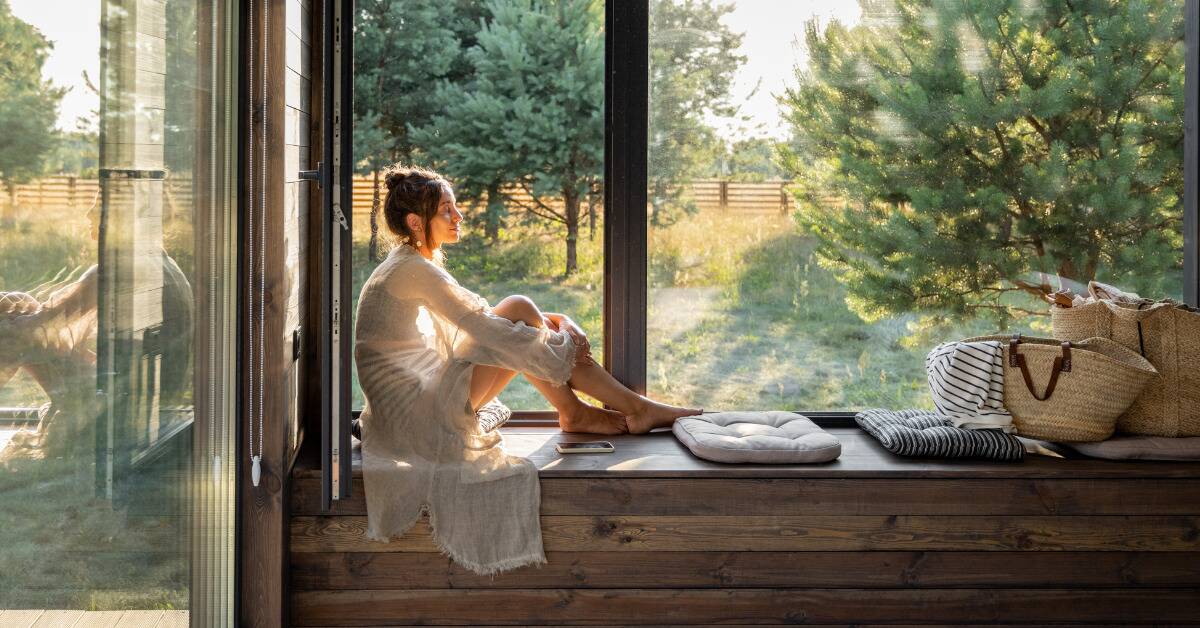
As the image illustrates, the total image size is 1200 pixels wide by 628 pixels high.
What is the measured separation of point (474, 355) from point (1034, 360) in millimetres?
1561

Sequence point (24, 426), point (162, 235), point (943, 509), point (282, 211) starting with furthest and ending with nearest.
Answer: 1. point (943, 509)
2. point (282, 211)
3. point (162, 235)
4. point (24, 426)

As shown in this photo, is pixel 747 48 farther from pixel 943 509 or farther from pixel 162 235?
pixel 162 235

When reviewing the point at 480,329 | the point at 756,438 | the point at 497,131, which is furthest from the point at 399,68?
the point at 756,438

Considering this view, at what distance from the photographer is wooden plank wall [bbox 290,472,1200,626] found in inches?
120

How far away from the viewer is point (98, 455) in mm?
1958

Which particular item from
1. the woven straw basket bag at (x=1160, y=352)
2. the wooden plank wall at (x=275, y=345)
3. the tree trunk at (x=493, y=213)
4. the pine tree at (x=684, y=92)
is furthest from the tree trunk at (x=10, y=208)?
the woven straw basket bag at (x=1160, y=352)

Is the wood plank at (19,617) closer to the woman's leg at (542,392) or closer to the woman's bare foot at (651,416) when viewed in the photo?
the woman's leg at (542,392)

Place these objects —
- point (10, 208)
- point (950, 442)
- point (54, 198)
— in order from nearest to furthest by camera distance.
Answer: point (10, 208)
point (54, 198)
point (950, 442)

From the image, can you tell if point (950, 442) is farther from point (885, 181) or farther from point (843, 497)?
point (885, 181)

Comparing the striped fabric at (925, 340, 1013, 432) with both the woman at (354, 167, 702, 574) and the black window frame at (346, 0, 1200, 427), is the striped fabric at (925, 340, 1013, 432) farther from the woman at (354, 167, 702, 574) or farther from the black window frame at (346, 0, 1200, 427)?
the woman at (354, 167, 702, 574)

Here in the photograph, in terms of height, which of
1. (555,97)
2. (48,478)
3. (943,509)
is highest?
(555,97)

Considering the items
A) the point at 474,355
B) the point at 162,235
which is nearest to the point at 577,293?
the point at 474,355

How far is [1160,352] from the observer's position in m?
3.34

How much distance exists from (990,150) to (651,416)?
4.55ft
